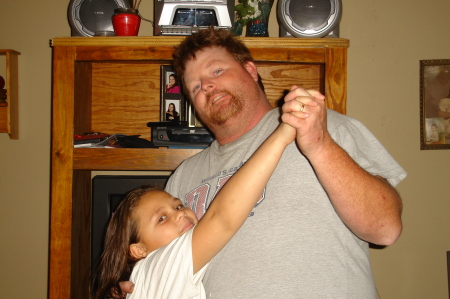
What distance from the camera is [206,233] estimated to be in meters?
0.94

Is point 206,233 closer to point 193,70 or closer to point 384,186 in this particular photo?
point 384,186

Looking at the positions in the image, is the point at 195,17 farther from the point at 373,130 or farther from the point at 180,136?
the point at 373,130

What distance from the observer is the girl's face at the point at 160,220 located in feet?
3.84

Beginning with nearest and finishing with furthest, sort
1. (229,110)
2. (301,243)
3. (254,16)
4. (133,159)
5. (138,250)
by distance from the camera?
(301,243), (138,250), (229,110), (133,159), (254,16)

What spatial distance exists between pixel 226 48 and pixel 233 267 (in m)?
0.83

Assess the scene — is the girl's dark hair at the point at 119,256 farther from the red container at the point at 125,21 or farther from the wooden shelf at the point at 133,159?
the red container at the point at 125,21

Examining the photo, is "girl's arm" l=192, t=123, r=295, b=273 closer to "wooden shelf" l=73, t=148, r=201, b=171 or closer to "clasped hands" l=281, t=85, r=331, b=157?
"clasped hands" l=281, t=85, r=331, b=157

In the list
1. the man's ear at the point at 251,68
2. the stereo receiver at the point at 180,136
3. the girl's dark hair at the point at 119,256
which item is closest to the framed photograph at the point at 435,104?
the man's ear at the point at 251,68

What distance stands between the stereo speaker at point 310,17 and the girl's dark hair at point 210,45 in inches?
12.6

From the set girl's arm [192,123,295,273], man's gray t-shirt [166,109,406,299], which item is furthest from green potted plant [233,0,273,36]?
girl's arm [192,123,295,273]

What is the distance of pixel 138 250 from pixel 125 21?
1086 mm

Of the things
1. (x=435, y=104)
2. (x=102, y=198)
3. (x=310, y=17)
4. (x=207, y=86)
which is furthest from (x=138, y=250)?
(x=435, y=104)

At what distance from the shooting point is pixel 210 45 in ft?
4.93

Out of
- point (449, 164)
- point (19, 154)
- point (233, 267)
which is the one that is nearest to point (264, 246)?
point (233, 267)
